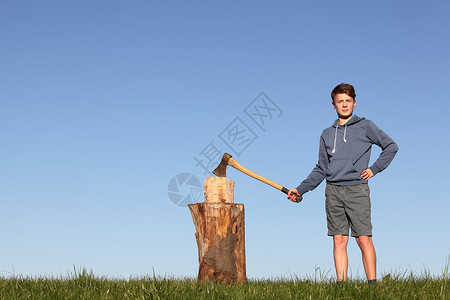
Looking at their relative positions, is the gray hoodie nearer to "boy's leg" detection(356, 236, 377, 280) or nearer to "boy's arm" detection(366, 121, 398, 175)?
"boy's arm" detection(366, 121, 398, 175)

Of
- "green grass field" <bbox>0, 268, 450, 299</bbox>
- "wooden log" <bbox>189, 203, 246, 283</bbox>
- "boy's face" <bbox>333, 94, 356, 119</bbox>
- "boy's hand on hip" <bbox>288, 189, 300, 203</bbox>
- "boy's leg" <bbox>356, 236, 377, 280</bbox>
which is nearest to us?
"green grass field" <bbox>0, 268, 450, 299</bbox>

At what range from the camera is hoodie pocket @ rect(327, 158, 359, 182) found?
6484 mm

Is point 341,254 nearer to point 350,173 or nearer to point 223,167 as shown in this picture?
point 350,173

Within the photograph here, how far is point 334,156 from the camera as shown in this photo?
6711mm

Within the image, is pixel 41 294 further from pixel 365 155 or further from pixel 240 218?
pixel 365 155

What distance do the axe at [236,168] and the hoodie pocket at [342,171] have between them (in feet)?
2.83

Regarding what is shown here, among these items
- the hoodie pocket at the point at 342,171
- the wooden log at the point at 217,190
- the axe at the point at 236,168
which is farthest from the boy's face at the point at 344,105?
the wooden log at the point at 217,190

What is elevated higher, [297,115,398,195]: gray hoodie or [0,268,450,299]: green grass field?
[297,115,398,195]: gray hoodie

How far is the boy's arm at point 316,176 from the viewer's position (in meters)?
7.05

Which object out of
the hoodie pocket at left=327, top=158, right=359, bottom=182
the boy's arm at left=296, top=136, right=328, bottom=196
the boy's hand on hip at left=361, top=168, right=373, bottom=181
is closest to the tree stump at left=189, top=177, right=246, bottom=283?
the boy's arm at left=296, top=136, right=328, bottom=196

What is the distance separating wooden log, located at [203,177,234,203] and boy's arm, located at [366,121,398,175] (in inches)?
87.7

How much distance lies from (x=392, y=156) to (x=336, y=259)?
1729 mm

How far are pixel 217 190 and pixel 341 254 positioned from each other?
212 centimetres

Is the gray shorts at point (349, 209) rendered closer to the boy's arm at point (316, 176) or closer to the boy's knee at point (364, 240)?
the boy's knee at point (364, 240)
